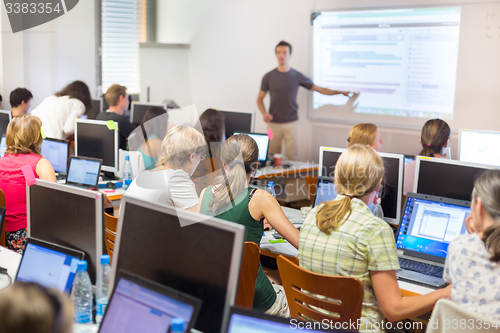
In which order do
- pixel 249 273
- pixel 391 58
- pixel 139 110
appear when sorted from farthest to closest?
pixel 139 110, pixel 391 58, pixel 249 273

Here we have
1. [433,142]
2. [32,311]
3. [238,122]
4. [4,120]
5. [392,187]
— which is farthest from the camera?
[4,120]

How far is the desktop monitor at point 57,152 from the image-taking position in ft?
13.7

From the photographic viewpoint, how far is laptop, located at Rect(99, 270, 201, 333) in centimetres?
117

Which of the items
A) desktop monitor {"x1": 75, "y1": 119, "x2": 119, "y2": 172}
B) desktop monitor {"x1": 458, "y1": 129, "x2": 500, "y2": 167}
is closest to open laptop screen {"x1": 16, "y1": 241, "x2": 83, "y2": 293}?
desktop monitor {"x1": 75, "y1": 119, "x2": 119, "y2": 172}

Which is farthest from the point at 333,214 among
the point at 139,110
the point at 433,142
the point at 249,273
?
the point at 139,110

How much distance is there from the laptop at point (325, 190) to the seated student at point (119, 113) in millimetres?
2461

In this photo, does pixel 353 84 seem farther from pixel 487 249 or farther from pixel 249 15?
pixel 487 249

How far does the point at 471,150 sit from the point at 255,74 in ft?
13.3

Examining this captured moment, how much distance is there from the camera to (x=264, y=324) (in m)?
1.03

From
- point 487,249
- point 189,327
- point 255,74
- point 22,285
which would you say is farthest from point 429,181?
point 255,74

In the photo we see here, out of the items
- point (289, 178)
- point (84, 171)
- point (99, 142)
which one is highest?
point (99, 142)

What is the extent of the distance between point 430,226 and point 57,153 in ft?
10.5

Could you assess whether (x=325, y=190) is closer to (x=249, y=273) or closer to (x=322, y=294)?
(x=249, y=273)

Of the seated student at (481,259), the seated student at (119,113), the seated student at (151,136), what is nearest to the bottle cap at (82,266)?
the seated student at (481,259)
